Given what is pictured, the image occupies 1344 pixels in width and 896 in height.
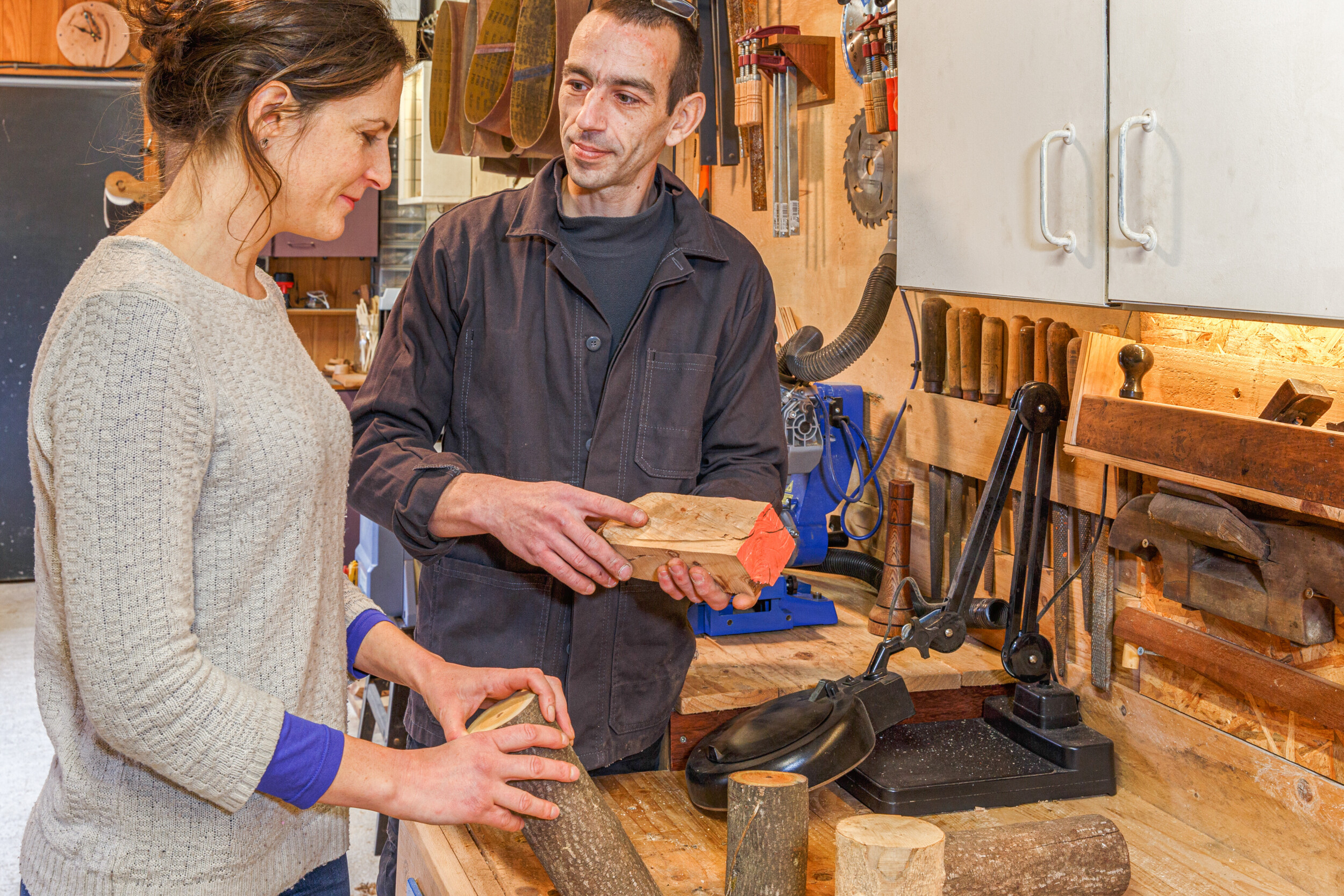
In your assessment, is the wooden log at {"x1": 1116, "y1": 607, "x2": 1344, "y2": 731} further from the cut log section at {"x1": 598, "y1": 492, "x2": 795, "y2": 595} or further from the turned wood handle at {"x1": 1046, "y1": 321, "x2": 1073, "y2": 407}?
the cut log section at {"x1": 598, "y1": 492, "x2": 795, "y2": 595}

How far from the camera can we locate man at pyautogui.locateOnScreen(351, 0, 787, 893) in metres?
1.84


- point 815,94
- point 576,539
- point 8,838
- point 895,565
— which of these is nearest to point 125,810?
point 576,539

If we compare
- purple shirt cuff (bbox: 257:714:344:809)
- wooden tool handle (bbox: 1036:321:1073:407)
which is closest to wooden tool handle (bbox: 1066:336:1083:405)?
wooden tool handle (bbox: 1036:321:1073:407)

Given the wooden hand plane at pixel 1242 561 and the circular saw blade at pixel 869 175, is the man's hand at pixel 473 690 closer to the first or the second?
the wooden hand plane at pixel 1242 561

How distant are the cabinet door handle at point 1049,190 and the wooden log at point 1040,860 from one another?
75cm

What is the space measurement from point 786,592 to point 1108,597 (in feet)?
2.18

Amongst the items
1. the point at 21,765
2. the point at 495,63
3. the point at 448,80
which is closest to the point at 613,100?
the point at 495,63

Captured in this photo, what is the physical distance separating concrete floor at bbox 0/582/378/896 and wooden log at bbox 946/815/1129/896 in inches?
79.2

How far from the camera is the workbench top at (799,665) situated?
196cm

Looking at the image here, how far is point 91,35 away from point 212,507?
6.24 m

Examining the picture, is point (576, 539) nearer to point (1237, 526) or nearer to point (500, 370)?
point (500, 370)

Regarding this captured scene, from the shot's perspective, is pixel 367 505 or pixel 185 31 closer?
pixel 185 31

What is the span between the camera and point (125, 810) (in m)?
1.10

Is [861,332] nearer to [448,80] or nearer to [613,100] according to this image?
[613,100]
